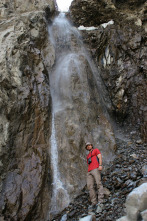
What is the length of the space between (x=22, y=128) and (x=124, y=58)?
923 centimetres

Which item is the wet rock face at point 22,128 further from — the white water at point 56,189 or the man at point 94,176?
the man at point 94,176

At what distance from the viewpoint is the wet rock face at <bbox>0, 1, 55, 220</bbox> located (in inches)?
263

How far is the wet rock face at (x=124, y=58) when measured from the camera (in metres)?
12.8

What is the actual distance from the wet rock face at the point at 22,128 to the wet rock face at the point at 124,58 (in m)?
5.65

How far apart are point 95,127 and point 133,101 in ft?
13.8

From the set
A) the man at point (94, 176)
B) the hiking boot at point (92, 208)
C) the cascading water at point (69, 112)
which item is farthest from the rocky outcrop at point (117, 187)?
the cascading water at point (69, 112)

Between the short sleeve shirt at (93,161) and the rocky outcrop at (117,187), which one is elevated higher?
the short sleeve shirt at (93,161)

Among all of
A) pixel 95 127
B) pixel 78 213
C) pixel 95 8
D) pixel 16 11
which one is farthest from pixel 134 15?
pixel 78 213

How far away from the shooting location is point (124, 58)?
45.0 ft

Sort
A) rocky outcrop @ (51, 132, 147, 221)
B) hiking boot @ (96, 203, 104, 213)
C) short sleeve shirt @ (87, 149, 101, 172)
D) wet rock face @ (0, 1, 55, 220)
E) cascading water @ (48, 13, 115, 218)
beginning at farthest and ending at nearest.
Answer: cascading water @ (48, 13, 115, 218), wet rock face @ (0, 1, 55, 220), short sleeve shirt @ (87, 149, 101, 172), hiking boot @ (96, 203, 104, 213), rocky outcrop @ (51, 132, 147, 221)

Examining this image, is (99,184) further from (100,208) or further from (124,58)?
(124,58)

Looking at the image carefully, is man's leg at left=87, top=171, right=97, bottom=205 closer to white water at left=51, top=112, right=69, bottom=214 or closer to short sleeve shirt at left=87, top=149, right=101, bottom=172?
short sleeve shirt at left=87, top=149, right=101, bottom=172

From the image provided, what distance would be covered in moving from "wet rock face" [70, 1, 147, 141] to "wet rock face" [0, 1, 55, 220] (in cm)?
565

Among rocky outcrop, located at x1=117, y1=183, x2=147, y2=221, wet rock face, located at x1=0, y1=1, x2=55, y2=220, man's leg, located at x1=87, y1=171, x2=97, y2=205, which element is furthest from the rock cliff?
rocky outcrop, located at x1=117, y1=183, x2=147, y2=221
